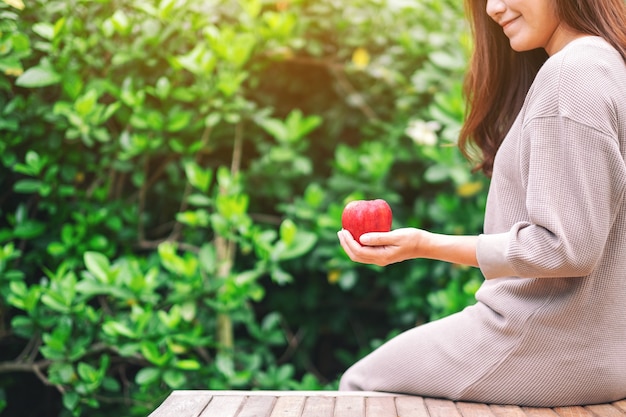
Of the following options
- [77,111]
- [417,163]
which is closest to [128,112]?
[77,111]

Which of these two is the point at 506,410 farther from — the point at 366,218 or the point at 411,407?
the point at 366,218

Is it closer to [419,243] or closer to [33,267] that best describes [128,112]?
[33,267]

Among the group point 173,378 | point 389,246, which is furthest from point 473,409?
point 173,378

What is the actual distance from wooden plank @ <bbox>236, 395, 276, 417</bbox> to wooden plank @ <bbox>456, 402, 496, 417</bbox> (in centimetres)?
46

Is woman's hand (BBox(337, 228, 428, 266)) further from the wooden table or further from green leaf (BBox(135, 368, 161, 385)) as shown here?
green leaf (BBox(135, 368, 161, 385))

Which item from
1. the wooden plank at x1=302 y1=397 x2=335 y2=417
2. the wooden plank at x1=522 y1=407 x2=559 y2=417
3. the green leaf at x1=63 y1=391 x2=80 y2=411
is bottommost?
the green leaf at x1=63 y1=391 x2=80 y2=411

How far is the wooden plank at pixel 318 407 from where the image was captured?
6.03 feet

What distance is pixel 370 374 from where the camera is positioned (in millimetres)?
2057

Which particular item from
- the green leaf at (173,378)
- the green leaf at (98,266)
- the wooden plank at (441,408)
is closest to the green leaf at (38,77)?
the green leaf at (98,266)

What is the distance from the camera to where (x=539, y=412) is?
5.92 feet

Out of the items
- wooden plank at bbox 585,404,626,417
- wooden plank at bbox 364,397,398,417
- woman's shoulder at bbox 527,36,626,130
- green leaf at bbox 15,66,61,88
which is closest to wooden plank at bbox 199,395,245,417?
wooden plank at bbox 364,397,398,417

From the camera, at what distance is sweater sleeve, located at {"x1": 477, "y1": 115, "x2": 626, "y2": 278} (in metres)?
1.55

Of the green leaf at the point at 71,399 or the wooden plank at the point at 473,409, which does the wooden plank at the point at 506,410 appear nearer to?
the wooden plank at the point at 473,409

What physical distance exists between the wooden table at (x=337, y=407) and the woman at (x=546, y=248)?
31mm
